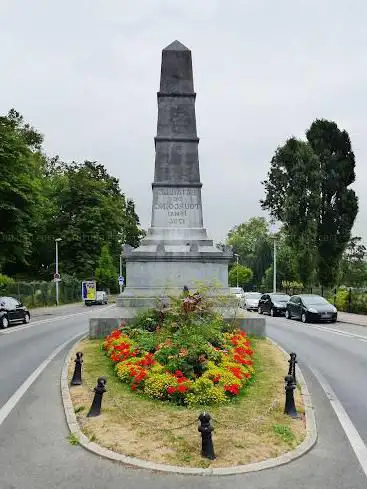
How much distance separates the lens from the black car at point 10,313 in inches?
955

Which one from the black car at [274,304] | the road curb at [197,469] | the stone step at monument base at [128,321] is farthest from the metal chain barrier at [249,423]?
the black car at [274,304]

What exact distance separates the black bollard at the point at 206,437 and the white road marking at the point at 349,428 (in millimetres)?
1613

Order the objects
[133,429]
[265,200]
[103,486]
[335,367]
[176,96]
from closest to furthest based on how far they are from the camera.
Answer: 1. [103,486]
2. [133,429]
3. [335,367]
4. [176,96]
5. [265,200]

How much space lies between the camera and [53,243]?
62594 millimetres

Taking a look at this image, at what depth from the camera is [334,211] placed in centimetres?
4956

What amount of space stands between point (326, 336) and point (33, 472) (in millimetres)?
15561

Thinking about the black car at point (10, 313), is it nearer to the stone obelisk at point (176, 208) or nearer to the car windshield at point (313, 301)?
the stone obelisk at point (176, 208)

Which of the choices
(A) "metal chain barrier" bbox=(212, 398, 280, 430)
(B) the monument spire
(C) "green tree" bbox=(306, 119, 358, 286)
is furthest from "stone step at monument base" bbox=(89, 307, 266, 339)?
(C) "green tree" bbox=(306, 119, 358, 286)

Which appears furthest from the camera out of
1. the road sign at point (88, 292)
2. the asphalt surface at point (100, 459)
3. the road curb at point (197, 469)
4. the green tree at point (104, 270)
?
the green tree at point (104, 270)

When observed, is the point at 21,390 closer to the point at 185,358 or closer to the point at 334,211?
the point at 185,358

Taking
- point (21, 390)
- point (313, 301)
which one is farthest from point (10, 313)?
point (21, 390)

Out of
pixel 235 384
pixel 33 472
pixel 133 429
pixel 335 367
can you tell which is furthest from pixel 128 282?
pixel 33 472

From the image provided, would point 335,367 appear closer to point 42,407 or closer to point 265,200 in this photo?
point 42,407

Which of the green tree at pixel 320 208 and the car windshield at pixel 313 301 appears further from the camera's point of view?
the green tree at pixel 320 208
